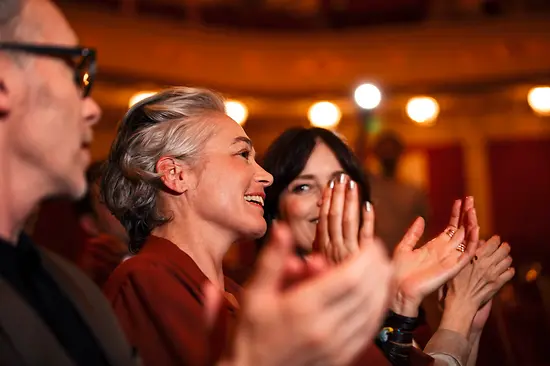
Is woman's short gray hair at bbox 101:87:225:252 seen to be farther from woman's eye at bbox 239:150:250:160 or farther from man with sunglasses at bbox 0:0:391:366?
man with sunglasses at bbox 0:0:391:366

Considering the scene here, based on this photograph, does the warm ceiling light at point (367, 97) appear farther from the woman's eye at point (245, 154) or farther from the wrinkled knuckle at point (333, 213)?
the wrinkled knuckle at point (333, 213)

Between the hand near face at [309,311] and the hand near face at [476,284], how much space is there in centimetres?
99

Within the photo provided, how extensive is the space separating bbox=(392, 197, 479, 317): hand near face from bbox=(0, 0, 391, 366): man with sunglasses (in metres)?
0.62

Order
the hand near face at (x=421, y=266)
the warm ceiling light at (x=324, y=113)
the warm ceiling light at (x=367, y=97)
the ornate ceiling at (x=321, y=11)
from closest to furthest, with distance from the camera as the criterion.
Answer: the hand near face at (x=421, y=266) → the warm ceiling light at (x=367, y=97) → the ornate ceiling at (x=321, y=11) → the warm ceiling light at (x=324, y=113)

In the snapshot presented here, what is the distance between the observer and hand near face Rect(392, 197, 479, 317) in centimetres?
150

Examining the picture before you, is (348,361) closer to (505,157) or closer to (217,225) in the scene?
(217,225)

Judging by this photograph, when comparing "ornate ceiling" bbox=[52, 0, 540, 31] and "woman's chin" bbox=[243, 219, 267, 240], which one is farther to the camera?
"ornate ceiling" bbox=[52, 0, 540, 31]

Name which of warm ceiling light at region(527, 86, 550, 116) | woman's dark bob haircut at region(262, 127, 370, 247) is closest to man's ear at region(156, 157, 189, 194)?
woman's dark bob haircut at region(262, 127, 370, 247)

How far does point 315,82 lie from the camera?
23.1ft

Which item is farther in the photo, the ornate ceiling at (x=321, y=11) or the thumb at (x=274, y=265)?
the ornate ceiling at (x=321, y=11)

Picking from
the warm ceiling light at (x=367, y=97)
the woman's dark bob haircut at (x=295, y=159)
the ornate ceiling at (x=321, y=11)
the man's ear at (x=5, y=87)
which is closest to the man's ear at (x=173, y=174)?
Result: the woman's dark bob haircut at (x=295, y=159)

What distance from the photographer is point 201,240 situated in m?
1.67

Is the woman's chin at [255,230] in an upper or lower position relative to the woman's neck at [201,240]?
upper

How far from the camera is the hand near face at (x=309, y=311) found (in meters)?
0.84
